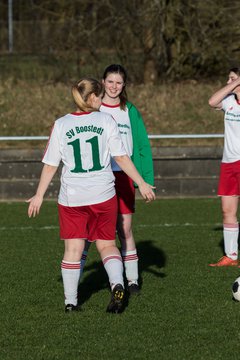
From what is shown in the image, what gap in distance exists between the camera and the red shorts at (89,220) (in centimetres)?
687

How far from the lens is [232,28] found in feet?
68.6

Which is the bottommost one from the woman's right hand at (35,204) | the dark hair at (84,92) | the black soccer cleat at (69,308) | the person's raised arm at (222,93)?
the black soccer cleat at (69,308)

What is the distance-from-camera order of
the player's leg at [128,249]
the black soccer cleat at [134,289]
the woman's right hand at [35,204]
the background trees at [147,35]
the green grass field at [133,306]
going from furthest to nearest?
the background trees at [147,35]
the player's leg at [128,249]
the black soccer cleat at [134,289]
the woman's right hand at [35,204]
the green grass field at [133,306]

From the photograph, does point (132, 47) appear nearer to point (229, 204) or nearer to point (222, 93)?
point (229, 204)

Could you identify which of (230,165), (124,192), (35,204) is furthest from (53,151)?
(230,165)

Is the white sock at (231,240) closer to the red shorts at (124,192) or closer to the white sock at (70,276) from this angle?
the red shorts at (124,192)

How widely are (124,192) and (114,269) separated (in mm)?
1082

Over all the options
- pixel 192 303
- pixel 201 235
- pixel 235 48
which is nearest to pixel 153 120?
pixel 235 48

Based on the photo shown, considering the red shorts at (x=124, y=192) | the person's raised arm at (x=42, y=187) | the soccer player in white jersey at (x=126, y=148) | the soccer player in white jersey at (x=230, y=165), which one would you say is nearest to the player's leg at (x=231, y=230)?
the soccer player in white jersey at (x=230, y=165)

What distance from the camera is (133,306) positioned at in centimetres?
733

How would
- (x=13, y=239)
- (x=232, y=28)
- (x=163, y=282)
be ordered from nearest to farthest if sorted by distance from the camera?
(x=163, y=282) < (x=13, y=239) < (x=232, y=28)

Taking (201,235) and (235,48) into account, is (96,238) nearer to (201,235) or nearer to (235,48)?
(201,235)

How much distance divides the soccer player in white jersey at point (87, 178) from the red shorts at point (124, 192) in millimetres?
890

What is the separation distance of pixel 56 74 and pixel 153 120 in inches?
176
